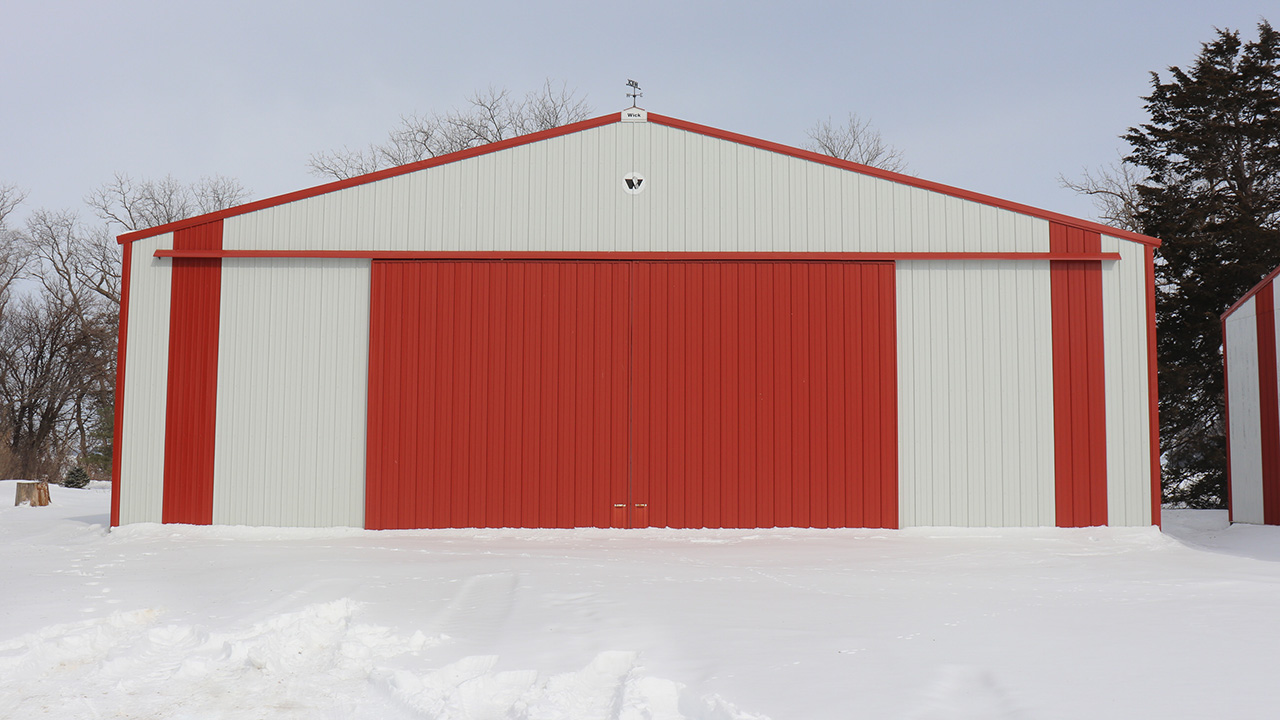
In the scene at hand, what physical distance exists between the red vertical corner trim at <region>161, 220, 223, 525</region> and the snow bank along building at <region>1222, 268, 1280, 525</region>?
12.7 m

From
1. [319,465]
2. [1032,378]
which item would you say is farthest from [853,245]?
[319,465]

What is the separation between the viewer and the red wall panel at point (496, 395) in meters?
10.3

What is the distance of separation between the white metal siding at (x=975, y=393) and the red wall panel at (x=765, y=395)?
0.26 meters

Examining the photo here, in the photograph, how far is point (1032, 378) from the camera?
33.9ft

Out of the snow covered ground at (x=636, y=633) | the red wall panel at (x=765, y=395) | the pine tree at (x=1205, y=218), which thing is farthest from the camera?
the pine tree at (x=1205, y=218)

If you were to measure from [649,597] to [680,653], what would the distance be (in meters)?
1.46

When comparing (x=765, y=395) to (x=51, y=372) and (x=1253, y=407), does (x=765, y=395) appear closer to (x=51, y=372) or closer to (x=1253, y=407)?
(x=1253, y=407)

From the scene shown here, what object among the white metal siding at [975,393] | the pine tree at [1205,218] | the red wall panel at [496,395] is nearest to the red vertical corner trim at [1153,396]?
the white metal siding at [975,393]

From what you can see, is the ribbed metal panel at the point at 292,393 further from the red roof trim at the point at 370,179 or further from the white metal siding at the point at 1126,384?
the white metal siding at the point at 1126,384

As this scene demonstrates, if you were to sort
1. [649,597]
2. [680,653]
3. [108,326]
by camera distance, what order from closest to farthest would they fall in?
1. [680,653]
2. [649,597]
3. [108,326]

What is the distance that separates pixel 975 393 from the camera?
1032 centimetres

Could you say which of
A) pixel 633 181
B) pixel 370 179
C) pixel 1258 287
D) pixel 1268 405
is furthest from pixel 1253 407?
pixel 370 179

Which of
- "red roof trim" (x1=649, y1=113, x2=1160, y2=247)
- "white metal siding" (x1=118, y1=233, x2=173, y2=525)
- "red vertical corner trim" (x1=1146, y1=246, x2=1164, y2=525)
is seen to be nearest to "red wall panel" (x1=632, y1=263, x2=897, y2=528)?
"red roof trim" (x1=649, y1=113, x2=1160, y2=247)

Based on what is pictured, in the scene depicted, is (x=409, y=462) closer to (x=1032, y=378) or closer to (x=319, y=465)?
(x=319, y=465)
